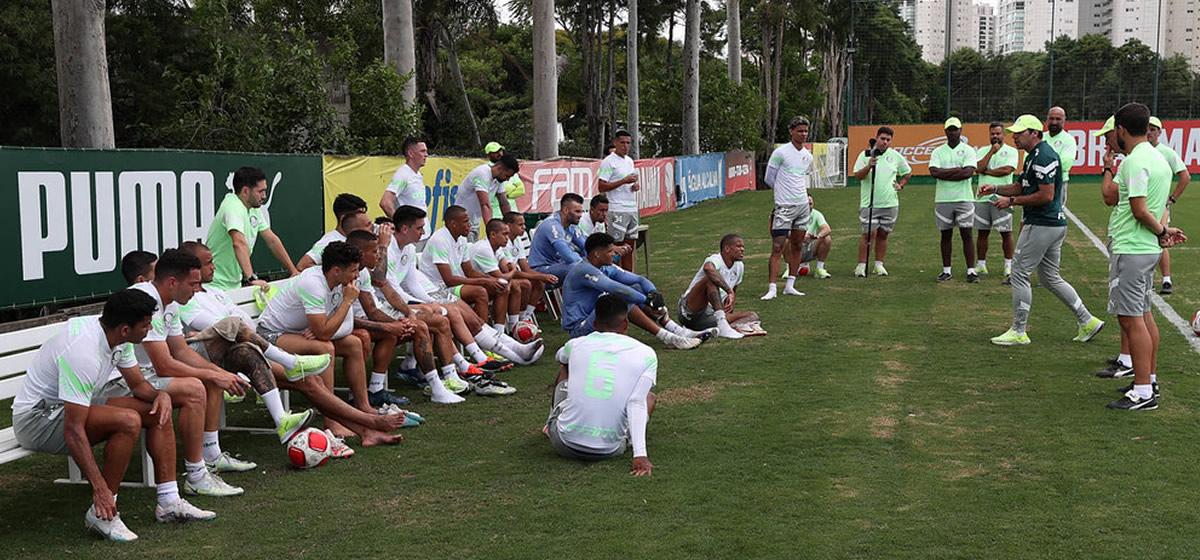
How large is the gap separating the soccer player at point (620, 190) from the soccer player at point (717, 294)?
2.61 metres

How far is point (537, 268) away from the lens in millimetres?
11406

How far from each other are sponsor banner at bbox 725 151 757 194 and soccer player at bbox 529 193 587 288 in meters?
27.3

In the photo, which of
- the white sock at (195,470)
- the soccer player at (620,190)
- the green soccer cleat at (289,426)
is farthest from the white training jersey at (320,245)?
the soccer player at (620,190)

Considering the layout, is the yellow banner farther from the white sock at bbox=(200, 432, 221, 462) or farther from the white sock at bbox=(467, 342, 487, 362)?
the white sock at bbox=(200, 432, 221, 462)

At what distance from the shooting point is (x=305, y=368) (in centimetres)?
693

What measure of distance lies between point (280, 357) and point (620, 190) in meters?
7.22

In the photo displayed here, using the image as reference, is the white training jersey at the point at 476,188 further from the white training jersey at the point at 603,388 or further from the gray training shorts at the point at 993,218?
the gray training shorts at the point at 993,218

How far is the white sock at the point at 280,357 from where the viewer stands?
695 centimetres

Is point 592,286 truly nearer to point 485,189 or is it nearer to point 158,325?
point 485,189

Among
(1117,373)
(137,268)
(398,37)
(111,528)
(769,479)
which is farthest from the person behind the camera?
(398,37)

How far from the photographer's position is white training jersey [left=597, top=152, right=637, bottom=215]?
13.6 meters

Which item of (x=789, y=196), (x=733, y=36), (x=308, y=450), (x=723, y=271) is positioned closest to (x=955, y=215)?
(x=789, y=196)

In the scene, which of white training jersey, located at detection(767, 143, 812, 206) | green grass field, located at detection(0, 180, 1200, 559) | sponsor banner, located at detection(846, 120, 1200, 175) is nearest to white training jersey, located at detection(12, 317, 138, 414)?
green grass field, located at detection(0, 180, 1200, 559)

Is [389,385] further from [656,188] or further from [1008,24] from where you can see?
[1008,24]
